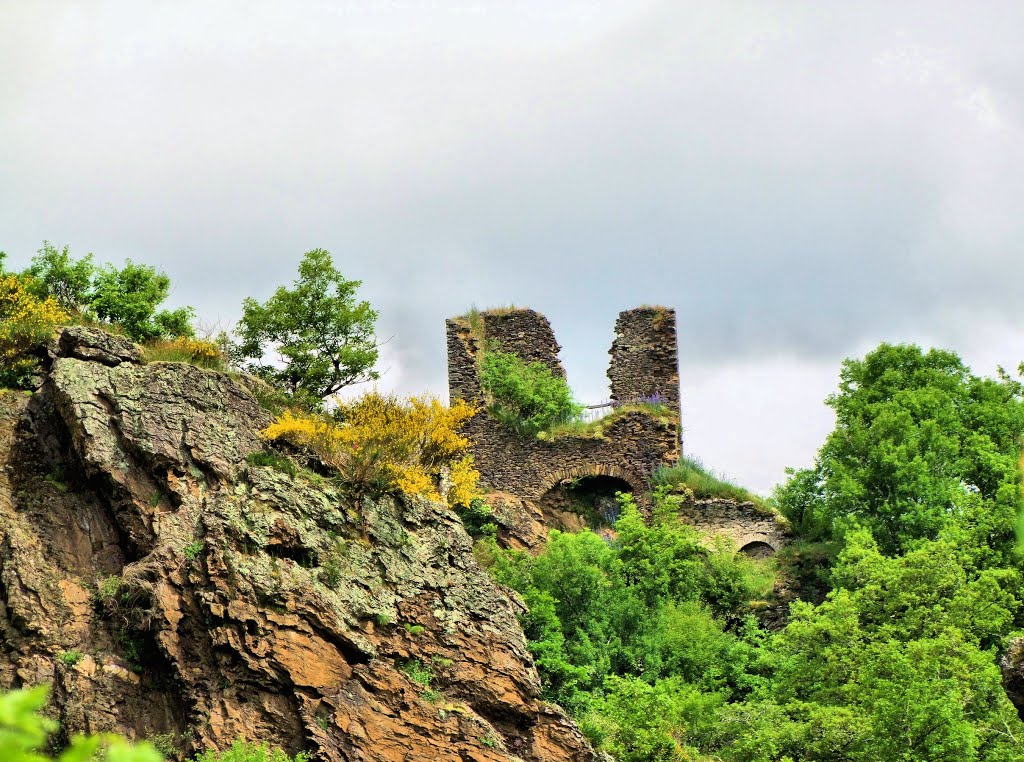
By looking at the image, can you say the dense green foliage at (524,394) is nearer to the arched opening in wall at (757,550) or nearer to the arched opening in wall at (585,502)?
the arched opening in wall at (585,502)

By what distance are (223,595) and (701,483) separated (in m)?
19.7

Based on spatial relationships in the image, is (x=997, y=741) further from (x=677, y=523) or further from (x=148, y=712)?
(x=148, y=712)

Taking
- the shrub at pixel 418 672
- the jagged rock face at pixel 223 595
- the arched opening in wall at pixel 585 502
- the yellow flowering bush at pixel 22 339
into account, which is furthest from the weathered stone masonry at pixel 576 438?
the shrub at pixel 418 672

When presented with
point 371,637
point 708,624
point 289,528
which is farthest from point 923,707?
point 289,528

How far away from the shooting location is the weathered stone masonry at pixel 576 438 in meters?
35.9

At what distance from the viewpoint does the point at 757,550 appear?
3459cm

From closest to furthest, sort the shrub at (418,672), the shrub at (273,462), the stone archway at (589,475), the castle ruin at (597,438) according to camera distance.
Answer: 1. the shrub at (418,672)
2. the shrub at (273,462)
3. the castle ruin at (597,438)
4. the stone archway at (589,475)

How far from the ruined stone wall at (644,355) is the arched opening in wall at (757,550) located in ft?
16.3

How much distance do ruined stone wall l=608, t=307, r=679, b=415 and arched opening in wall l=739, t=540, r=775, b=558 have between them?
4977 mm

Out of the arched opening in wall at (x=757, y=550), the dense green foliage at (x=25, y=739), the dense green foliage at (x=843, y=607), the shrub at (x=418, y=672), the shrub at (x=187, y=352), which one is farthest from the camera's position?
the arched opening in wall at (x=757, y=550)

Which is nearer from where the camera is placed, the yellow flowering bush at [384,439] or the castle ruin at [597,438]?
the yellow flowering bush at [384,439]

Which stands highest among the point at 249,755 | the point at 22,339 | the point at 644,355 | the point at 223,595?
the point at 644,355

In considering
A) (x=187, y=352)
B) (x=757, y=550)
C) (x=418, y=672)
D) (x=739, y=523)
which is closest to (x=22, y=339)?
(x=187, y=352)

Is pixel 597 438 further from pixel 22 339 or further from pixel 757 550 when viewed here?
pixel 22 339
